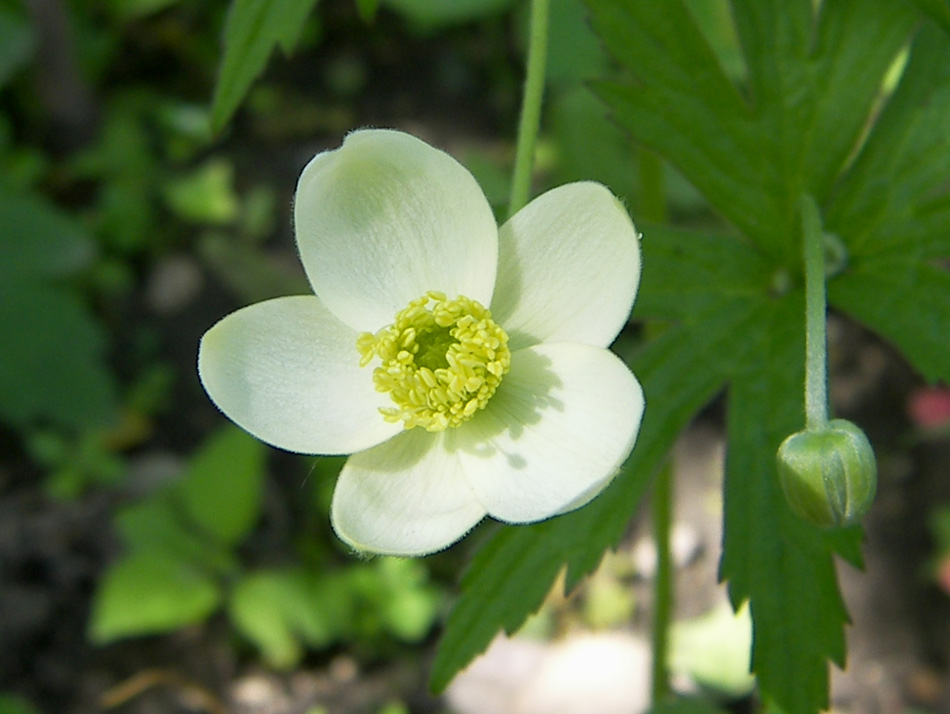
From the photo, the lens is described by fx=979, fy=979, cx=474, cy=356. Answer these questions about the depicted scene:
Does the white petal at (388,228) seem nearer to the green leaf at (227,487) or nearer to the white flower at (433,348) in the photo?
the white flower at (433,348)

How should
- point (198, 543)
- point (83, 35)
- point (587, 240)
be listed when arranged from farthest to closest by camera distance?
point (83, 35) → point (198, 543) → point (587, 240)

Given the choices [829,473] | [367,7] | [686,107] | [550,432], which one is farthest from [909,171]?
[367,7]

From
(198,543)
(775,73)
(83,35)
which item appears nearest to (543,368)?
(775,73)

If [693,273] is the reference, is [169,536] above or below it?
below

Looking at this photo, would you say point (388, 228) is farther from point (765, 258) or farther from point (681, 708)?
point (681, 708)

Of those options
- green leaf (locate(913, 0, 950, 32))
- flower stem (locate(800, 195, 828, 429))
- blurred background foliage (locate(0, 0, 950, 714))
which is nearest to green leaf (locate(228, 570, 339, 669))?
blurred background foliage (locate(0, 0, 950, 714))

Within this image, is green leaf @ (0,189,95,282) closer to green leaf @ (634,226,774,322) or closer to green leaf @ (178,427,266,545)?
green leaf @ (178,427,266,545)

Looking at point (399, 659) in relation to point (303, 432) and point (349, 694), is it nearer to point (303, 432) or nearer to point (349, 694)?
point (349, 694)
